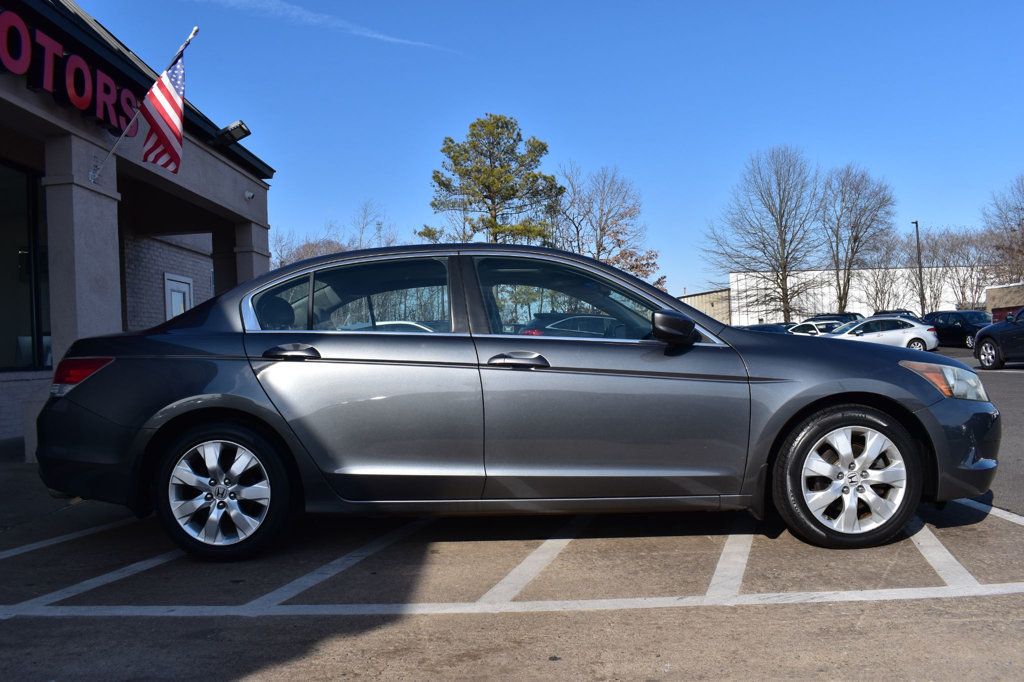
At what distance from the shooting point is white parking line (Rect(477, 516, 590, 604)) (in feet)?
12.3

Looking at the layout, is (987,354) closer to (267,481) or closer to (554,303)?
(554,303)

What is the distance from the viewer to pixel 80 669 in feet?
9.95

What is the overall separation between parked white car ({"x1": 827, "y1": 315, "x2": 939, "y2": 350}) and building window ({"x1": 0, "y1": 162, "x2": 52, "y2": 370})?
917 inches

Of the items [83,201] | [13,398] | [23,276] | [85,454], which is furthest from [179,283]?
[85,454]

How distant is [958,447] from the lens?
4.21 metres

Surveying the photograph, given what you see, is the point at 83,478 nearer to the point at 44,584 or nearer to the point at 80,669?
the point at 44,584

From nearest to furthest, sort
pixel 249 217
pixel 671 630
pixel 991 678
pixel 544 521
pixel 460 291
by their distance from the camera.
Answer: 1. pixel 991 678
2. pixel 671 630
3. pixel 460 291
4. pixel 544 521
5. pixel 249 217

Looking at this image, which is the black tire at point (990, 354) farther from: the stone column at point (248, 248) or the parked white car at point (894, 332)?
the stone column at point (248, 248)

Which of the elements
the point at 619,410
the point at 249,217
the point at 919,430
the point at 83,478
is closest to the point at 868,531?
the point at 919,430

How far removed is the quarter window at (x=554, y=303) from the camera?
4375 mm

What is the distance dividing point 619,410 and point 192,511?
2.32 metres

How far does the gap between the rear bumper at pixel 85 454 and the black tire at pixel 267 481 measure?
0.68 ft

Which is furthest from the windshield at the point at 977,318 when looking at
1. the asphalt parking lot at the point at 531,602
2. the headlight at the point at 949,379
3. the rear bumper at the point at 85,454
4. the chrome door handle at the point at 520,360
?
A: the rear bumper at the point at 85,454

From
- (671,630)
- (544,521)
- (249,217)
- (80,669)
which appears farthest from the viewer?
(249,217)
